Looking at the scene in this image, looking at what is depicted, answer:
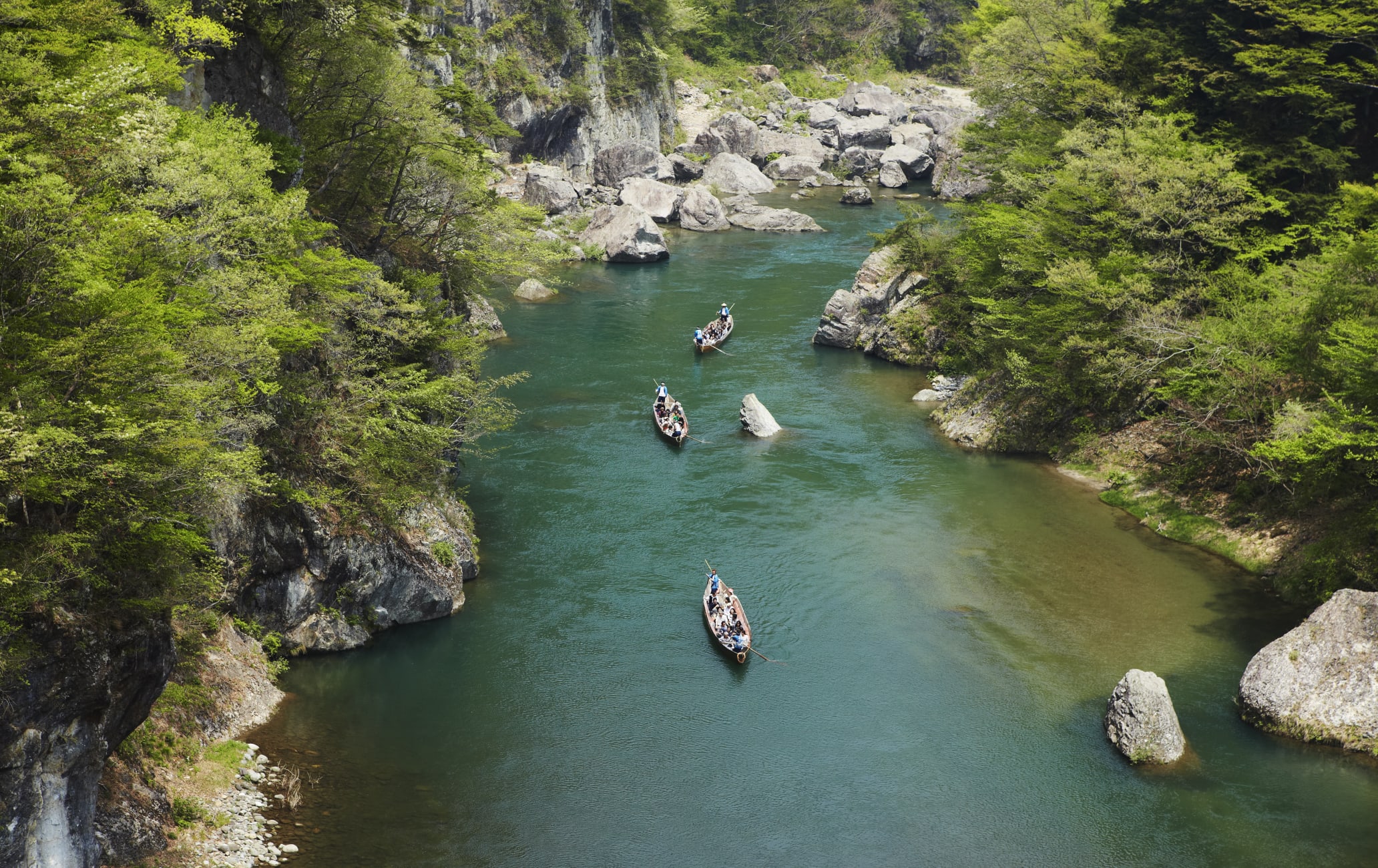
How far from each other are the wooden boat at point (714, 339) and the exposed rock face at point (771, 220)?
2340cm

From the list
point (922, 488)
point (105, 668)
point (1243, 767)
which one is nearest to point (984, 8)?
point (922, 488)

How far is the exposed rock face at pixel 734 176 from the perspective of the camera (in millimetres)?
83688

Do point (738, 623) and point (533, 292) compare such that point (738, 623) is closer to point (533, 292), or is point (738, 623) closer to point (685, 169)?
point (533, 292)

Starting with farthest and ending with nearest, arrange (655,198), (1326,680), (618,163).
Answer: (618,163) → (655,198) → (1326,680)

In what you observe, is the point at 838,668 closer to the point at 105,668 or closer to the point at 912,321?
the point at 105,668

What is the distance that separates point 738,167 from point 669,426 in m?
52.2

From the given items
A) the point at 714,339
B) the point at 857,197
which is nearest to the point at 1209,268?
the point at 714,339

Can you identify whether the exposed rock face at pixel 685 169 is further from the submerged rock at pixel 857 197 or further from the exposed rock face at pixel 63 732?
the exposed rock face at pixel 63 732

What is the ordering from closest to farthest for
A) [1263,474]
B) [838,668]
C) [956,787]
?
[956,787]
[838,668]
[1263,474]

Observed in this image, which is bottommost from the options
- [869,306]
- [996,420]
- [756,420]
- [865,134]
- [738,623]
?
[865,134]

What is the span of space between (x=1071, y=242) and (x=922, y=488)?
38.1ft

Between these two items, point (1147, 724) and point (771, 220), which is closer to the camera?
point (1147, 724)

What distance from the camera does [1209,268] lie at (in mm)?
35562

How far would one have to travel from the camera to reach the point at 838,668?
83.6ft
